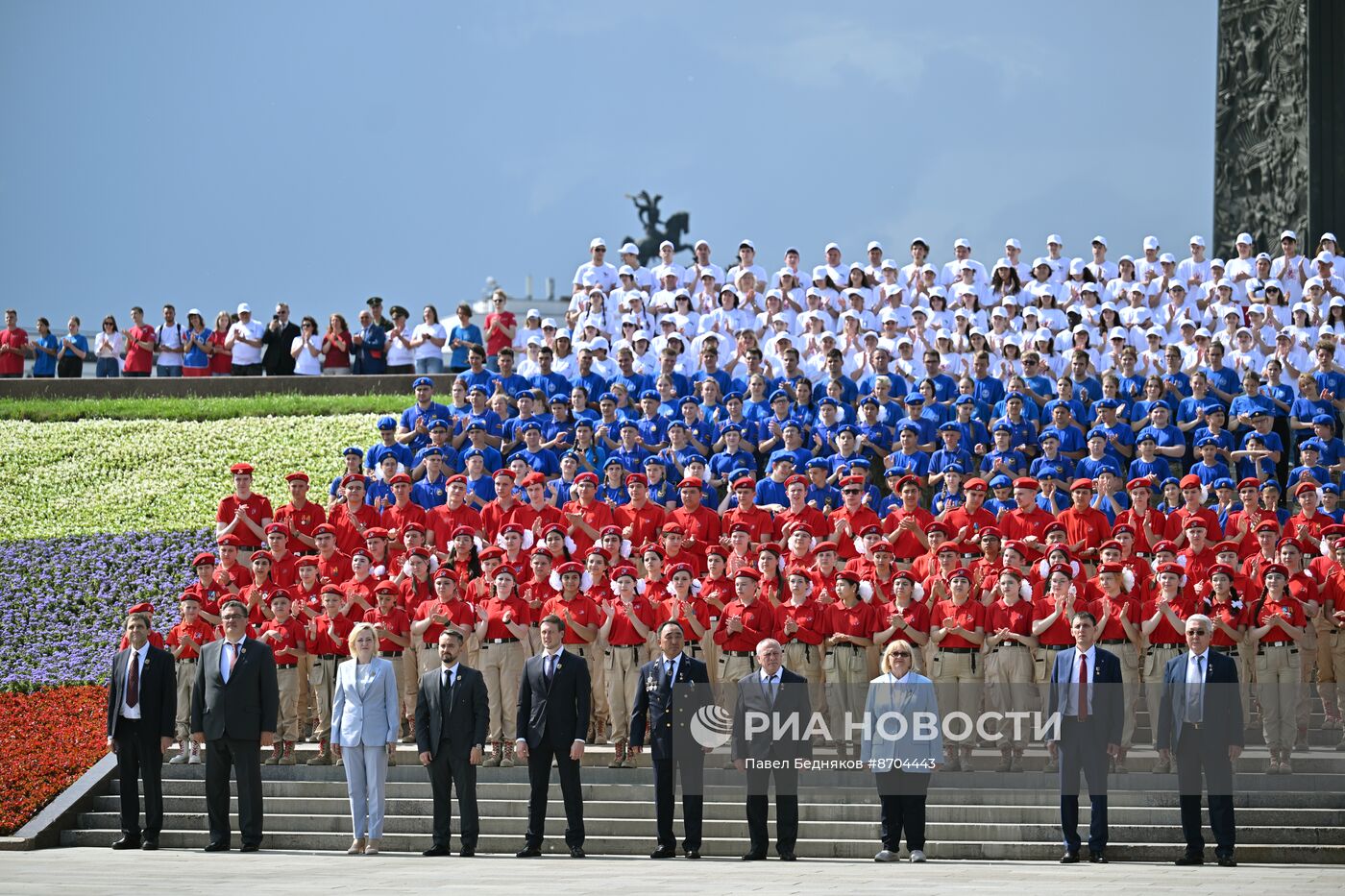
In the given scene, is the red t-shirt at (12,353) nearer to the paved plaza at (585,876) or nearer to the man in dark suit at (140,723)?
the man in dark suit at (140,723)

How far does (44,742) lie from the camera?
16.0m

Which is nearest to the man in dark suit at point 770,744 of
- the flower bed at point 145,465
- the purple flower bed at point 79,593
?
the purple flower bed at point 79,593

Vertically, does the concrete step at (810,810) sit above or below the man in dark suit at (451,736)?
below

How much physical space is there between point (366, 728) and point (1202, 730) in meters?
6.12

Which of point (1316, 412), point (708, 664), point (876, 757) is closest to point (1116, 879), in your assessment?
point (876, 757)

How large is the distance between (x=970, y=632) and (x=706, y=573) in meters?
2.78

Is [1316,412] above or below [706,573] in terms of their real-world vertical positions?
above

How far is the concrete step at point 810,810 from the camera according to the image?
13.2 meters

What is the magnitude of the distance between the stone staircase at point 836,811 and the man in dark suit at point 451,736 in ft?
2.34

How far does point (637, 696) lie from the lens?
1355 centimetres

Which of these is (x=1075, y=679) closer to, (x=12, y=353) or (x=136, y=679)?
(x=136, y=679)

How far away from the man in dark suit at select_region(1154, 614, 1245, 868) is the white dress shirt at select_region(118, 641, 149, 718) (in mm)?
7794

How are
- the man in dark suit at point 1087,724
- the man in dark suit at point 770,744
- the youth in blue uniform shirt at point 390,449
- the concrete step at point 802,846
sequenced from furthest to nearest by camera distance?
the youth in blue uniform shirt at point 390,449
the man in dark suit at point 770,744
the concrete step at point 802,846
the man in dark suit at point 1087,724

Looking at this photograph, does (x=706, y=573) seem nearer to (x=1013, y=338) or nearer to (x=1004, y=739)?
(x=1004, y=739)
